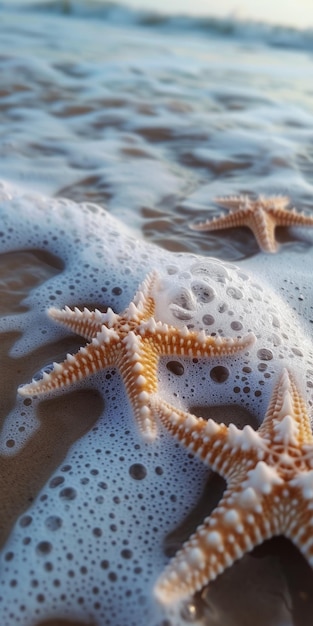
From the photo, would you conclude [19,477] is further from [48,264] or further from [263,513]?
[48,264]

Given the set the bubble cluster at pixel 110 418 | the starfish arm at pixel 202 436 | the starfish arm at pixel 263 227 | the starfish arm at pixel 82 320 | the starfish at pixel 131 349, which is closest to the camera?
the bubble cluster at pixel 110 418

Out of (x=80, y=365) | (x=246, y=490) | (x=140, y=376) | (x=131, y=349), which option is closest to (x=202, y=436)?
(x=246, y=490)

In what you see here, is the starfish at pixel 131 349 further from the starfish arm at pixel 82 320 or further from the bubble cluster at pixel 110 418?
the bubble cluster at pixel 110 418

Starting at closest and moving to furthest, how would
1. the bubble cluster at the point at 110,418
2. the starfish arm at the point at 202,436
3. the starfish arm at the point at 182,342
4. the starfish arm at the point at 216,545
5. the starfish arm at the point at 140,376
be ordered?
the starfish arm at the point at 216,545 < the bubble cluster at the point at 110,418 < the starfish arm at the point at 202,436 < the starfish arm at the point at 140,376 < the starfish arm at the point at 182,342

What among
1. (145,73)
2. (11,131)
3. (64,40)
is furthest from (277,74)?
(11,131)

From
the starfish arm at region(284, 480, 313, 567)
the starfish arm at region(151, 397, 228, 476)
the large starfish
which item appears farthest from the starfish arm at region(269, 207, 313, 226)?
the starfish arm at region(284, 480, 313, 567)

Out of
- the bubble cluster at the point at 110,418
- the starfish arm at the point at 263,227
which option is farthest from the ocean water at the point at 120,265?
the starfish arm at the point at 263,227
